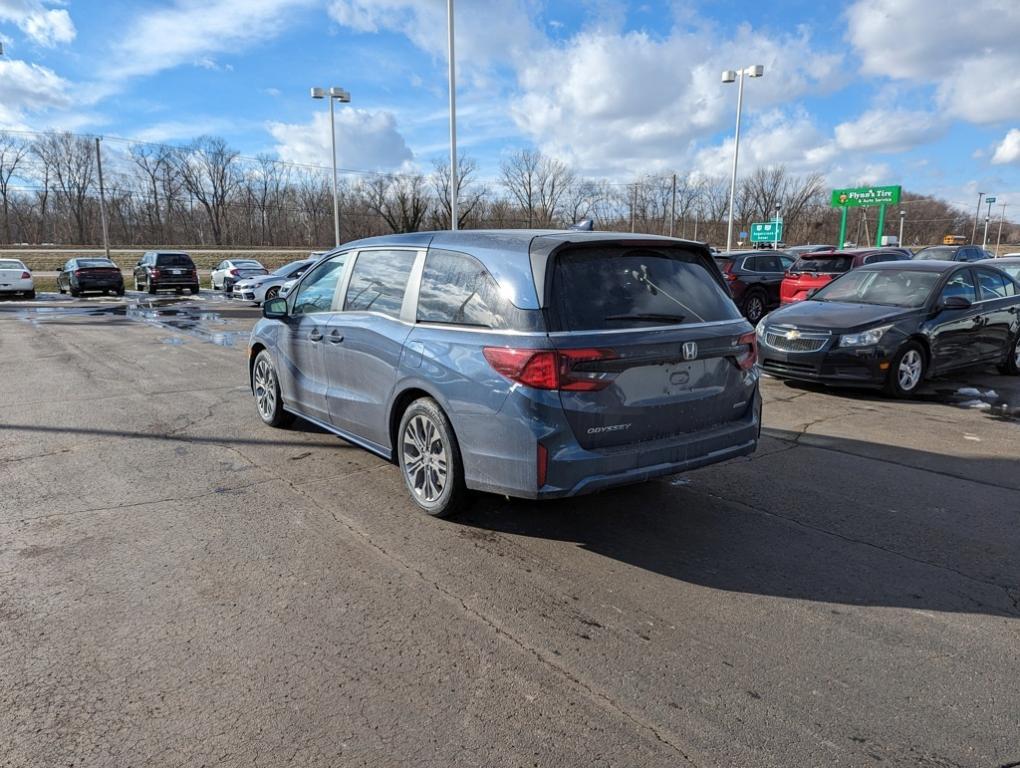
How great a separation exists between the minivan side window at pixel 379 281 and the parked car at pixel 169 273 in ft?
88.1

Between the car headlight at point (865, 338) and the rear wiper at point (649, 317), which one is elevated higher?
the rear wiper at point (649, 317)

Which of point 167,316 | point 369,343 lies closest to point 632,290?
point 369,343

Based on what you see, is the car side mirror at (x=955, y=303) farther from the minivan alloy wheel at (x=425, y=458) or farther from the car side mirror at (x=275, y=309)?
the car side mirror at (x=275, y=309)

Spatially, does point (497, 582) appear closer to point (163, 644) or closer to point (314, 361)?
point (163, 644)

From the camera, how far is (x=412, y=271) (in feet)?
15.3

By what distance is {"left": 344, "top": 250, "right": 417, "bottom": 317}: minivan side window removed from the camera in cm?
474

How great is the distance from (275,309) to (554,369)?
3.48 meters

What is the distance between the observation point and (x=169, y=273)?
28594mm

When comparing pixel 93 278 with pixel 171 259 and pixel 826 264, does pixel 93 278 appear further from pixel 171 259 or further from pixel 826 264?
pixel 826 264

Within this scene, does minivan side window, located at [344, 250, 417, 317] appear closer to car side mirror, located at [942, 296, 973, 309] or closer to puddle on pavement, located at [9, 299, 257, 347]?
car side mirror, located at [942, 296, 973, 309]

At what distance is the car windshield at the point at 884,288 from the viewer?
344 inches

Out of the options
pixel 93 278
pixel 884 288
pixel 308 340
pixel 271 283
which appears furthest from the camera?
pixel 93 278

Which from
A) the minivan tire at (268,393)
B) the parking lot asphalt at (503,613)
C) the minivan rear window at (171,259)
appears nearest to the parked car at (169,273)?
the minivan rear window at (171,259)

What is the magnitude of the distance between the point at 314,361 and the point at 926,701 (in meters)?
4.54
